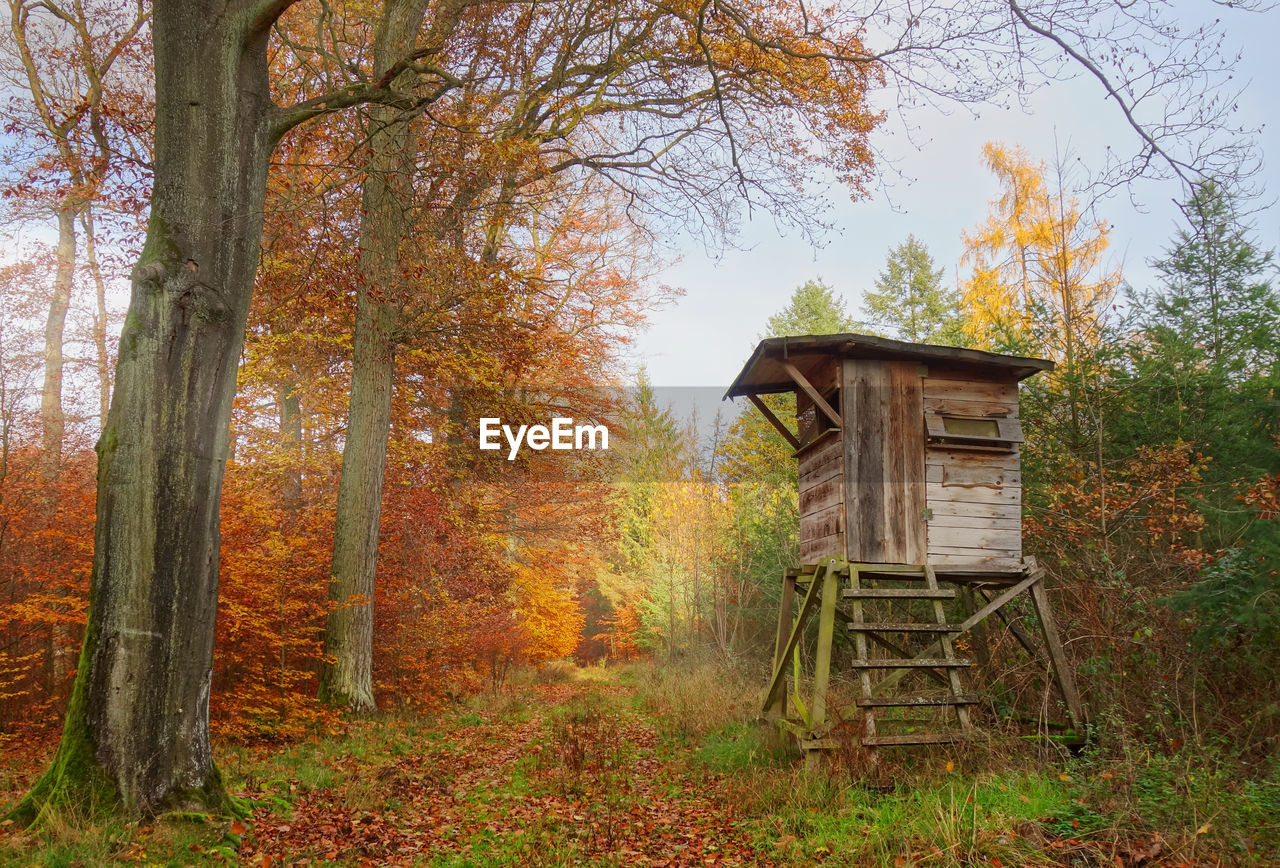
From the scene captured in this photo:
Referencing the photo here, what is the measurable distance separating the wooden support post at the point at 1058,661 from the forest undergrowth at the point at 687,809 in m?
0.97

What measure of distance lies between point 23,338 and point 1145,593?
858 inches

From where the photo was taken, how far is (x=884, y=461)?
889 cm

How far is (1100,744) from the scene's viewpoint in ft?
25.5

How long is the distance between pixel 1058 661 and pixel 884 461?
300cm

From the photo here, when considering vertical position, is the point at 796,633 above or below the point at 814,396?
below

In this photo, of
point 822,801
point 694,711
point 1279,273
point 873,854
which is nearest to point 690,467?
point 694,711

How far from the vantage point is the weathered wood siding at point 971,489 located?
895 cm

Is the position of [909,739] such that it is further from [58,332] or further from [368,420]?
[58,332]

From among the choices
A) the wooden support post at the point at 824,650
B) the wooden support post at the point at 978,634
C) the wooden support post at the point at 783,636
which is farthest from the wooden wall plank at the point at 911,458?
the wooden support post at the point at 978,634

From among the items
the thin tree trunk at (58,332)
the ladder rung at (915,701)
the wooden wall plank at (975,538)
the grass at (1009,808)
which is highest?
the thin tree trunk at (58,332)

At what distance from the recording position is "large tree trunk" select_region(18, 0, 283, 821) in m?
5.29

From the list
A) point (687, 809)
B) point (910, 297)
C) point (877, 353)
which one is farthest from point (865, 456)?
point (910, 297)

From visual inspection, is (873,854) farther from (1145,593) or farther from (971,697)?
(1145,593)

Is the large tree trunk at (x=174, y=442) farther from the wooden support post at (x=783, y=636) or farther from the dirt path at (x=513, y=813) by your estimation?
the wooden support post at (x=783, y=636)
